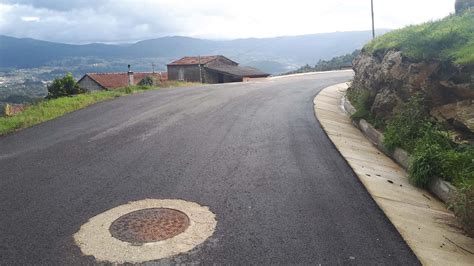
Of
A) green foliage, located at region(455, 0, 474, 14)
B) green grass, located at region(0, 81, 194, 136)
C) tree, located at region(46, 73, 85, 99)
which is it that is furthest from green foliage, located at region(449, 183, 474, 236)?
tree, located at region(46, 73, 85, 99)

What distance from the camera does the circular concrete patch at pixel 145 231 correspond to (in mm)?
4910

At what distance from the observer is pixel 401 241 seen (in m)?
5.34

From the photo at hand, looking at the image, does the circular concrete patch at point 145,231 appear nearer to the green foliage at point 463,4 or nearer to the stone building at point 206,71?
the green foliage at point 463,4

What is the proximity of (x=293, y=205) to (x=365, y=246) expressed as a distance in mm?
1438

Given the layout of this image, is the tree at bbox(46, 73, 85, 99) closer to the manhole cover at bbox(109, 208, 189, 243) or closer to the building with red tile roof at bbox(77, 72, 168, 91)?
the manhole cover at bbox(109, 208, 189, 243)

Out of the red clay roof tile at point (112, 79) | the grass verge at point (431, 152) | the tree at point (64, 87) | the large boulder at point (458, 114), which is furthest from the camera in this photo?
the red clay roof tile at point (112, 79)

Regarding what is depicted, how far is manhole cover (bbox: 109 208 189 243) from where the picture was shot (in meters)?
5.34

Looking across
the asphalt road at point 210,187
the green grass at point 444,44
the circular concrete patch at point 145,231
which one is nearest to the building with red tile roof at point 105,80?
the asphalt road at point 210,187

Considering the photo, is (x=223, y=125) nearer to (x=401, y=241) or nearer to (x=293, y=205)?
(x=293, y=205)

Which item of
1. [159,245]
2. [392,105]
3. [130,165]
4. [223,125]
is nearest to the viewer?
[159,245]

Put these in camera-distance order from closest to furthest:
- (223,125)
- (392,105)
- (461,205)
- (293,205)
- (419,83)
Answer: (461,205)
(293,205)
(419,83)
(392,105)
(223,125)

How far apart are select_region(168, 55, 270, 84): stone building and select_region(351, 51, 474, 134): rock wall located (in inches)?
1676

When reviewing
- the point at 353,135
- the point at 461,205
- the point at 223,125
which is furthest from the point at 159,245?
the point at 353,135

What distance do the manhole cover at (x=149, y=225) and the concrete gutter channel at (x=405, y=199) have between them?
2.96 m
